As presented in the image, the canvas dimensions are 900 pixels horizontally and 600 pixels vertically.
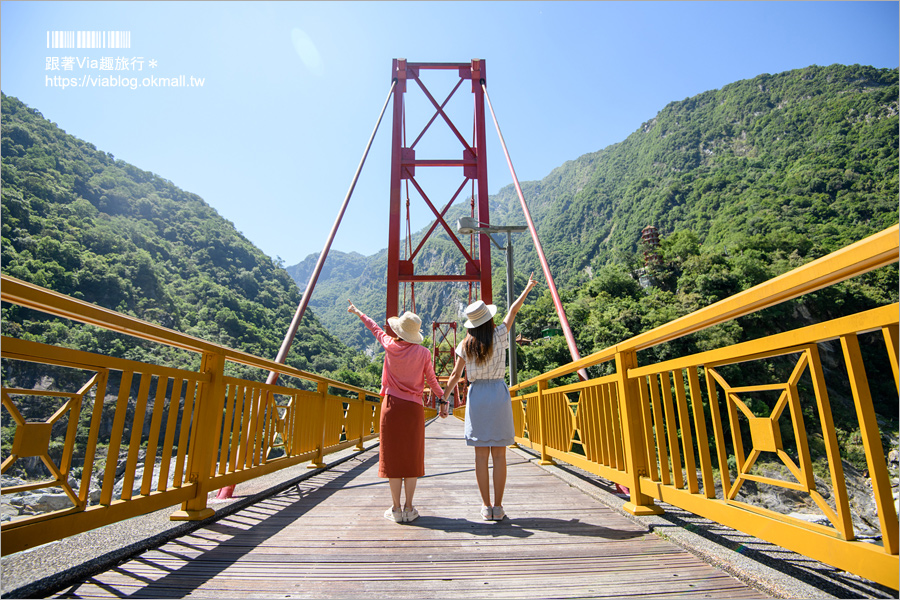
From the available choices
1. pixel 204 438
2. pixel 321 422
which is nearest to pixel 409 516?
pixel 204 438

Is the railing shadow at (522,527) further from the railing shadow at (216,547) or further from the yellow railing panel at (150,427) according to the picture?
the yellow railing panel at (150,427)

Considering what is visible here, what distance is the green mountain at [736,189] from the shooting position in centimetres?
5138

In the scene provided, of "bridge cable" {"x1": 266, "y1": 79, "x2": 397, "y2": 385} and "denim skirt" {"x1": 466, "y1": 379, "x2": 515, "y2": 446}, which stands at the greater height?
"bridge cable" {"x1": 266, "y1": 79, "x2": 397, "y2": 385}

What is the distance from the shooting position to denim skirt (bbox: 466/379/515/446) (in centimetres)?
262

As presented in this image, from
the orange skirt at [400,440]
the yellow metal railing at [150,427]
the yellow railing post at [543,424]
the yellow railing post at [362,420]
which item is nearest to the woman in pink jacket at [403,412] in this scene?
the orange skirt at [400,440]

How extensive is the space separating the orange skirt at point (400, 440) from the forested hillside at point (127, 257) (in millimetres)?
42880

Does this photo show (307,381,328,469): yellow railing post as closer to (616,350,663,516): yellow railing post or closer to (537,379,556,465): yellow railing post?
(537,379,556,465): yellow railing post

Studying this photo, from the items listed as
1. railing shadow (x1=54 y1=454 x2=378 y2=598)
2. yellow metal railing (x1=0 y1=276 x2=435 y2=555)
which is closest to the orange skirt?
railing shadow (x1=54 y1=454 x2=378 y2=598)

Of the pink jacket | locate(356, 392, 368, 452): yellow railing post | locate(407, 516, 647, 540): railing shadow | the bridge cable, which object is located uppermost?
the bridge cable

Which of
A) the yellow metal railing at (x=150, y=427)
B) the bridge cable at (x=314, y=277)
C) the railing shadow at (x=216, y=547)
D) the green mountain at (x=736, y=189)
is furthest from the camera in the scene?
the green mountain at (x=736, y=189)

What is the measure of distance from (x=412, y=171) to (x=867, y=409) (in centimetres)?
938

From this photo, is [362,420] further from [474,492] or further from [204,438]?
[204,438]

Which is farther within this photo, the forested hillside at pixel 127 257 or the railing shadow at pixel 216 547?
the forested hillside at pixel 127 257

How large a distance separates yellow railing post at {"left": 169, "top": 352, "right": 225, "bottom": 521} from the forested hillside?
42.3m
